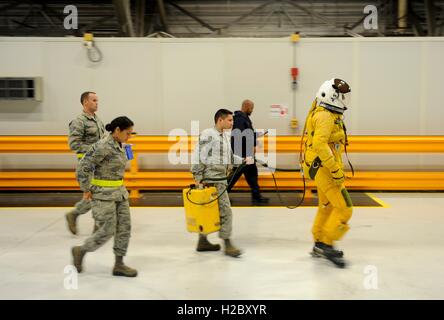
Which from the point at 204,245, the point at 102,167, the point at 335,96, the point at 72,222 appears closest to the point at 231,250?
the point at 204,245

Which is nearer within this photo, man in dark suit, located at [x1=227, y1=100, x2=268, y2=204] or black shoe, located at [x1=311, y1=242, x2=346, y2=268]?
black shoe, located at [x1=311, y1=242, x2=346, y2=268]

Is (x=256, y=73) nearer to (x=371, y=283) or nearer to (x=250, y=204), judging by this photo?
(x=250, y=204)

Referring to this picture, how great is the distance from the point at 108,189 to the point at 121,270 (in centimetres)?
79

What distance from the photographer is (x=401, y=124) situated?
8.73m

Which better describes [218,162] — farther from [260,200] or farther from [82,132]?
[260,200]

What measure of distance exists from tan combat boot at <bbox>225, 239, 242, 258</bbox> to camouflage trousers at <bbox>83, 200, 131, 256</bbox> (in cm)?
113

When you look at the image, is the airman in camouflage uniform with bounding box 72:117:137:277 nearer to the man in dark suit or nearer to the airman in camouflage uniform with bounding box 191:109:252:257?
the airman in camouflage uniform with bounding box 191:109:252:257

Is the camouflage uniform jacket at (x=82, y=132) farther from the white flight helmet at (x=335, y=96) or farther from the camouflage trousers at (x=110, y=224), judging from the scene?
the white flight helmet at (x=335, y=96)

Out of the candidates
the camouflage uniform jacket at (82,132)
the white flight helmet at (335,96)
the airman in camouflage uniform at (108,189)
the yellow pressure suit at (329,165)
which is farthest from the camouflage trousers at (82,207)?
the white flight helmet at (335,96)

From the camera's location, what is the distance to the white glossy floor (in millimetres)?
4352

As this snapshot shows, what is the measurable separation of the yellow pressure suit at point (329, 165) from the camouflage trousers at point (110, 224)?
1.85 metres

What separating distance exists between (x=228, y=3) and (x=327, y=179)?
27.9 feet

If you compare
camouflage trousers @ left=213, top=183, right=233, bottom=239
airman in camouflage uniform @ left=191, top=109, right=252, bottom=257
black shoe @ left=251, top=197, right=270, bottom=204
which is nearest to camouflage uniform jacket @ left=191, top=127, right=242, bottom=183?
airman in camouflage uniform @ left=191, top=109, right=252, bottom=257
